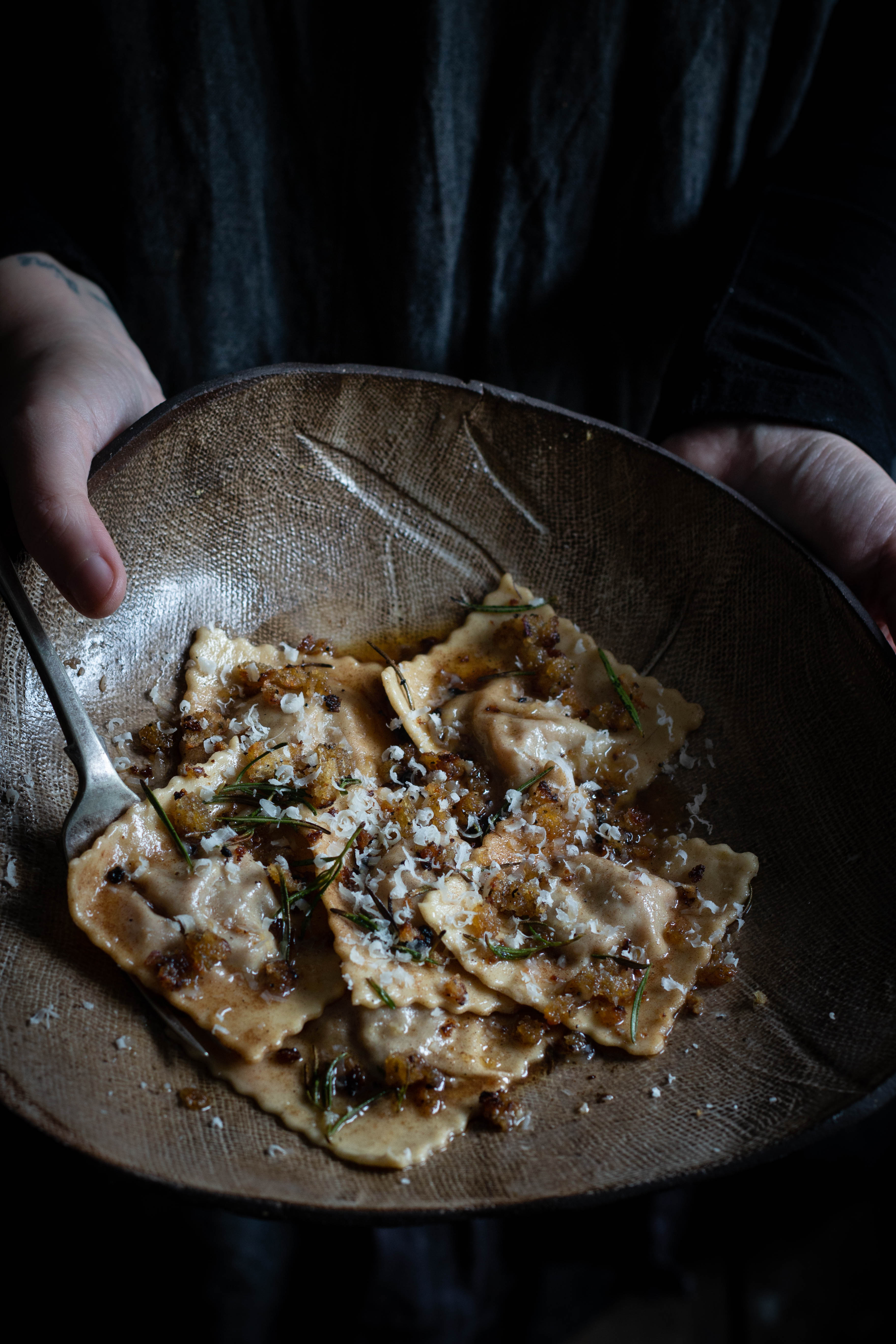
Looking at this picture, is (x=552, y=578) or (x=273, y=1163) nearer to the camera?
(x=273, y=1163)

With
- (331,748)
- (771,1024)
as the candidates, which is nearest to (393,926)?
(331,748)

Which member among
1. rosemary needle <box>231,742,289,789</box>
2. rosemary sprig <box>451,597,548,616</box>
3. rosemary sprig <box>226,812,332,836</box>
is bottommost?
rosemary sprig <box>226,812,332,836</box>

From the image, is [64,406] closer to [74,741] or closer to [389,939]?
[74,741]

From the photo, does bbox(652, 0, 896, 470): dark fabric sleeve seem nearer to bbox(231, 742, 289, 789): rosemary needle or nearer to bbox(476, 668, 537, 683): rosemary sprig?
bbox(476, 668, 537, 683): rosemary sprig

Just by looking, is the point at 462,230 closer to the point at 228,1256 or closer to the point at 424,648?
the point at 424,648

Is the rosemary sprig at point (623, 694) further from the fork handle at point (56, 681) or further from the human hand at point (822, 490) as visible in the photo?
the fork handle at point (56, 681)

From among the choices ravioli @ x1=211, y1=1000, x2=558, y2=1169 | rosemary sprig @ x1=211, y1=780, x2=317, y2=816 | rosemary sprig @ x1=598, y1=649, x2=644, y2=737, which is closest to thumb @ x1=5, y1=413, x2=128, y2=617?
rosemary sprig @ x1=211, y1=780, x2=317, y2=816

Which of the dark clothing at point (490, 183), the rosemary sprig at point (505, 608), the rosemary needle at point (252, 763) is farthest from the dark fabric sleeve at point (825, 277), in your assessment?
the rosemary needle at point (252, 763)
